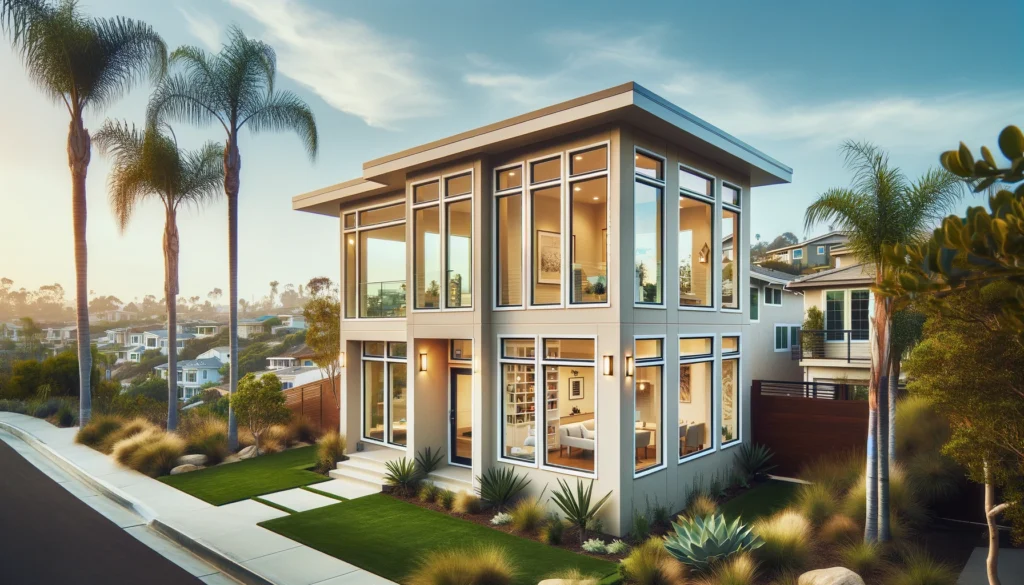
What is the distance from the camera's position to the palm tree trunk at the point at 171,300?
52.5ft

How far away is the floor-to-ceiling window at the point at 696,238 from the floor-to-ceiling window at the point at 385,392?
241 inches

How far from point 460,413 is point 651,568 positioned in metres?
5.90

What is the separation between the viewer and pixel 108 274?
211 ft

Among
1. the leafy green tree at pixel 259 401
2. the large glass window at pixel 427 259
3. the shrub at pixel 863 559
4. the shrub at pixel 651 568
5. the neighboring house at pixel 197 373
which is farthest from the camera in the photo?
the neighboring house at pixel 197 373

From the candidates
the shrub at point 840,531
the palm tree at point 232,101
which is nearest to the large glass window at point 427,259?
the palm tree at point 232,101

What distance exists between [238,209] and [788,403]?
13.4 m

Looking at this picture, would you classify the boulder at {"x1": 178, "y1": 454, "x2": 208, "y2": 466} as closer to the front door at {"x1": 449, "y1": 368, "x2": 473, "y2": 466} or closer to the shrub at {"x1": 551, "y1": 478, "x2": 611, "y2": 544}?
the front door at {"x1": 449, "y1": 368, "x2": 473, "y2": 466}

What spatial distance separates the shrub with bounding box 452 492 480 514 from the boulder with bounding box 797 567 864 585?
5.08 metres

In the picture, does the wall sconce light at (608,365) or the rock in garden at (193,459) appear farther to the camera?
the rock in garden at (193,459)

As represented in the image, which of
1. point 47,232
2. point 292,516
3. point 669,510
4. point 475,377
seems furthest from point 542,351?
point 47,232

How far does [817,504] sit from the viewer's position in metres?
8.95

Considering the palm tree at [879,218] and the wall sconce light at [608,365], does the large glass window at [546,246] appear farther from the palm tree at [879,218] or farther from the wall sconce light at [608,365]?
the palm tree at [879,218]

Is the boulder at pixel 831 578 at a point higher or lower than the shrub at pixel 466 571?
higher

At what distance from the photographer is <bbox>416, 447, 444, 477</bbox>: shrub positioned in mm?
11641
